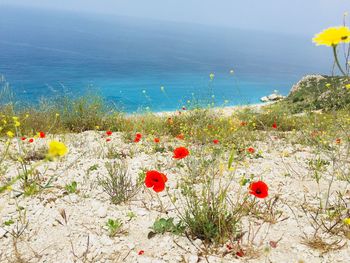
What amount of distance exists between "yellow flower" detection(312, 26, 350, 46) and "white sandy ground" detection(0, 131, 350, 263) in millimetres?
1299

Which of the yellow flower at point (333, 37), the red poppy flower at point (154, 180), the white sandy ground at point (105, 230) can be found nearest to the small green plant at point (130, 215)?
the white sandy ground at point (105, 230)

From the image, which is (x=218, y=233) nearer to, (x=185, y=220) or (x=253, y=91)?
(x=185, y=220)

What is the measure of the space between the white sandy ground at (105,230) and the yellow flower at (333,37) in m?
1.30

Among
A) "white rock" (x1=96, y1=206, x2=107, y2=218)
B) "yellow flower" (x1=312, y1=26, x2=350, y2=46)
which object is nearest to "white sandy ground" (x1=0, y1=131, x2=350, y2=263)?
"white rock" (x1=96, y1=206, x2=107, y2=218)

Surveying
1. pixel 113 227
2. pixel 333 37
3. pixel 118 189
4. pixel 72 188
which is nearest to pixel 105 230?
pixel 113 227

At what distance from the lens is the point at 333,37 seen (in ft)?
4.83

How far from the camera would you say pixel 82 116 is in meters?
7.14

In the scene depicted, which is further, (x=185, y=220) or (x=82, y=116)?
(x=82, y=116)

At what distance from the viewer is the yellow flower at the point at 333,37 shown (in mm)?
1447

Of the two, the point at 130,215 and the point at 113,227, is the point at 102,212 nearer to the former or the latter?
the point at 130,215

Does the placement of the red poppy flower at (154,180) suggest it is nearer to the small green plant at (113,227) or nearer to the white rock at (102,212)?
the small green plant at (113,227)

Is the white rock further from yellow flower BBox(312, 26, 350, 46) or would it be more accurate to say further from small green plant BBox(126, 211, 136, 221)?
yellow flower BBox(312, 26, 350, 46)

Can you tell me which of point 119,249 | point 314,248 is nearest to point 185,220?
point 119,249

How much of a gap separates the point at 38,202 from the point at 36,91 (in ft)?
131
